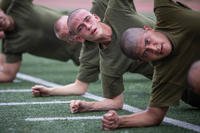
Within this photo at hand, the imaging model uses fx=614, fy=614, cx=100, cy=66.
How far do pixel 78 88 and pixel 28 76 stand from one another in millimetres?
1724

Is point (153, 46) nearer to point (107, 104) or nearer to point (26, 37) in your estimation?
point (107, 104)

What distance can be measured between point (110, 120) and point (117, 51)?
31.8 inches

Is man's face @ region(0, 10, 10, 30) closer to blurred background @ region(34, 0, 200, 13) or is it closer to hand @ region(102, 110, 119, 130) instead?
→ hand @ region(102, 110, 119, 130)

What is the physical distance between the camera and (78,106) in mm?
5133

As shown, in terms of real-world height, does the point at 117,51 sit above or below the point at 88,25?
below

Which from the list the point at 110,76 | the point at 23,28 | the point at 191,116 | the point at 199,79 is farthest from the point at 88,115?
the point at 23,28

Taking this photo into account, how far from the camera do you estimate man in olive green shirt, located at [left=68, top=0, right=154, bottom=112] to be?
16.3ft

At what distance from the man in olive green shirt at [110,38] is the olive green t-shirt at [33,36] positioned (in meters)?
1.96

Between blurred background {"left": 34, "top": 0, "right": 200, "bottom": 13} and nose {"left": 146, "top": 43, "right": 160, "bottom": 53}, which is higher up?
nose {"left": 146, "top": 43, "right": 160, "bottom": 53}

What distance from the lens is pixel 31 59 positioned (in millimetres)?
9922

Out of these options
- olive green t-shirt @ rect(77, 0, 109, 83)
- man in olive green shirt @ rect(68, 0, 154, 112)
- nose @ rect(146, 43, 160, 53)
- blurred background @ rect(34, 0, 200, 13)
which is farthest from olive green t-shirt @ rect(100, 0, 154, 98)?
blurred background @ rect(34, 0, 200, 13)

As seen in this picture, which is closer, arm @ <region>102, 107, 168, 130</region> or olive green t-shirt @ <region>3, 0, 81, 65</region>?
arm @ <region>102, 107, 168, 130</region>

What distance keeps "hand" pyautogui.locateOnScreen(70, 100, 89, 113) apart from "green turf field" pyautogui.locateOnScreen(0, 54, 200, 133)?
54 millimetres

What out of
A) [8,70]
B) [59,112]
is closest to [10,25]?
[8,70]
